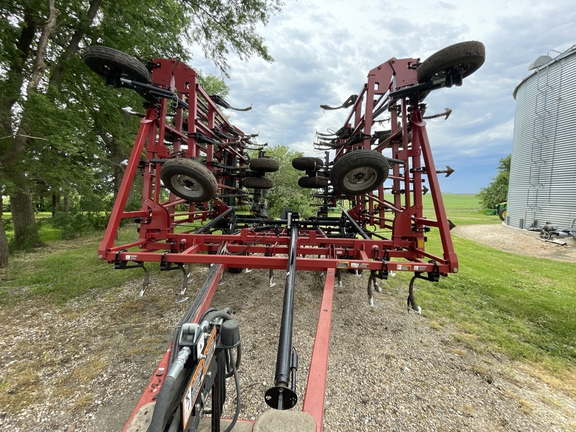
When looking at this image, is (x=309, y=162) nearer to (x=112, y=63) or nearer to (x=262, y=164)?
(x=262, y=164)

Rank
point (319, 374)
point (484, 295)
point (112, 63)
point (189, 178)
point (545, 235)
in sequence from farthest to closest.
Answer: point (545, 235), point (484, 295), point (189, 178), point (112, 63), point (319, 374)

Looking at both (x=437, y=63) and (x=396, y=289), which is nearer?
(x=437, y=63)

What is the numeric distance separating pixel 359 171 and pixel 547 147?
19465 millimetres

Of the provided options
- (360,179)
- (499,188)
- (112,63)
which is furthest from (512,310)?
(499,188)

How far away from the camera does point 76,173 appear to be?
7086 millimetres

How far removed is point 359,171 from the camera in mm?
3488

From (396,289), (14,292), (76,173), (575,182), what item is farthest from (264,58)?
(575,182)

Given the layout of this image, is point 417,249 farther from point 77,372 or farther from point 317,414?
point 77,372

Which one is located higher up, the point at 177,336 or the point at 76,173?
the point at 76,173

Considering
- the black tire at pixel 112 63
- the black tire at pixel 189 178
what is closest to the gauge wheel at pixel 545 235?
the black tire at pixel 189 178

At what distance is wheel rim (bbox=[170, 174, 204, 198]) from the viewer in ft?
11.3

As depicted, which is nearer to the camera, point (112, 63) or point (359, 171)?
A: point (112, 63)

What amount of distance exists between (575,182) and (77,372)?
21.5 meters

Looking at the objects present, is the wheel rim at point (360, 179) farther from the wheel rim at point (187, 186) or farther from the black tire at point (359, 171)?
the wheel rim at point (187, 186)
